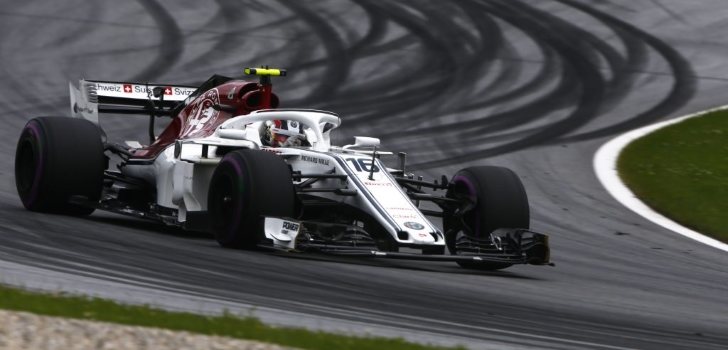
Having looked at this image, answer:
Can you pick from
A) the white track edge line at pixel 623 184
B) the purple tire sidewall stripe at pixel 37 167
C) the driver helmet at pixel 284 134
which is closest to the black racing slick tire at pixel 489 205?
the driver helmet at pixel 284 134

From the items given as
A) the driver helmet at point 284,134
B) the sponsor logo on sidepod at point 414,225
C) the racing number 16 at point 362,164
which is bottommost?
the sponsor logo on sidepod at point 414,225

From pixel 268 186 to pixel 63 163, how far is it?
106 inches

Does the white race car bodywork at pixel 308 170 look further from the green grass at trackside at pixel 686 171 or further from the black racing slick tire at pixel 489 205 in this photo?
the green grass at trackside at pixel 686 171

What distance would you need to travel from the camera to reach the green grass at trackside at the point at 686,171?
53.9 ft

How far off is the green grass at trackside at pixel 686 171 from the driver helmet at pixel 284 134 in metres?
4.79

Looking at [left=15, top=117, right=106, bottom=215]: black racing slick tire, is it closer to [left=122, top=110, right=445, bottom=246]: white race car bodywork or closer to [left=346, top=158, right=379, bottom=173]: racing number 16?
[left=122, top=110, right=445, bottom=246]: white race car bodywork

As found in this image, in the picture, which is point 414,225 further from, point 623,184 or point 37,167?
point 623,184

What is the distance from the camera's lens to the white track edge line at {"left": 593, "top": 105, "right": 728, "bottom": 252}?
15711 mm

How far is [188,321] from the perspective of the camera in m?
8.61

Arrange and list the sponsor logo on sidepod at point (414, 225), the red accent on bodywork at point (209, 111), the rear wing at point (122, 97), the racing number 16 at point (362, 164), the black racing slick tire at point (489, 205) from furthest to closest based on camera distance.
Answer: the rear wing at point (122, 97) → the red accent on bodywork at point (209, 111) → the black racing slick tire at point (489, 205) → the racing number 16 at point (362, 164) → the sponsor logo on sidepod at point (414, 225)

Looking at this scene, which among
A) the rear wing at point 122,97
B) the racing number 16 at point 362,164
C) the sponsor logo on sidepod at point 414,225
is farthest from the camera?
the rear wing at point 122,97

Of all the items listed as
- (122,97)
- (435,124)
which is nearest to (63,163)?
(122,97)

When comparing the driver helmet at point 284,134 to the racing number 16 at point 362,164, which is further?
the driver helmet at point 284,134

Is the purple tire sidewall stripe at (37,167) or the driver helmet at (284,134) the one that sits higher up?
the driver helmet at (284,134)
